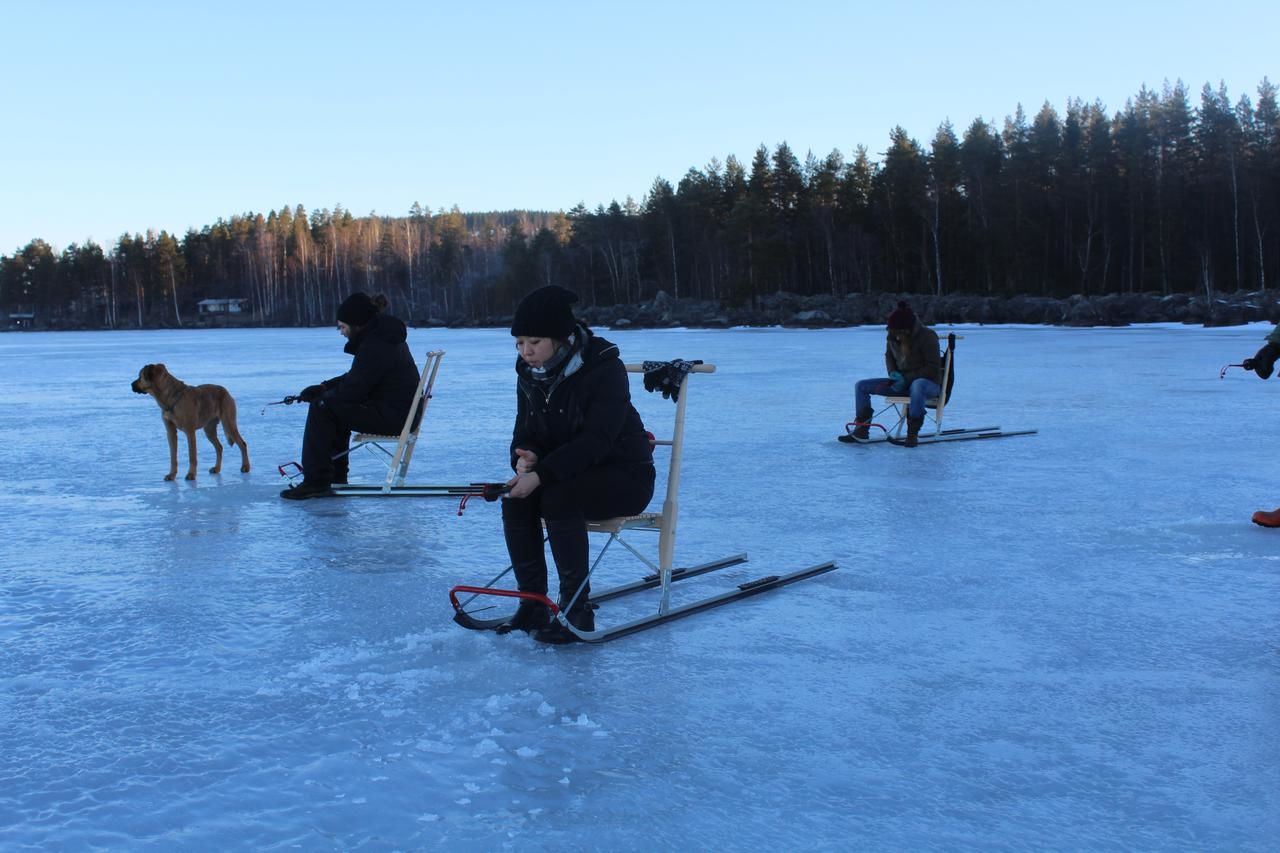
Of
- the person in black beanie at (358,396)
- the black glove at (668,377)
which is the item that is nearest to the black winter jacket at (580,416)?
the black glove at (668,377)

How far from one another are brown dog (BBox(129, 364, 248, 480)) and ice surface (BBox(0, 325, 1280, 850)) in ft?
2.17

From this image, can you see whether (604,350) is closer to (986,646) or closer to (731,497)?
(986,646)

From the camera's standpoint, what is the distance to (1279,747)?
9.40 feet

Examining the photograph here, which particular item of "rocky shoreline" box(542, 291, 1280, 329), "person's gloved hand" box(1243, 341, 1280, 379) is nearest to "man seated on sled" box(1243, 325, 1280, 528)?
"person's gloved hand" box(1243, 341, 1280, 379)

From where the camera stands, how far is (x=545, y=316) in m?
3.85

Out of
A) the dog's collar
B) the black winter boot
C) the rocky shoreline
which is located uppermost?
the rocky shoreline

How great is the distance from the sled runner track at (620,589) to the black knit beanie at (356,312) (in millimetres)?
3554

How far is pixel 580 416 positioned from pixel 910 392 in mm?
6368

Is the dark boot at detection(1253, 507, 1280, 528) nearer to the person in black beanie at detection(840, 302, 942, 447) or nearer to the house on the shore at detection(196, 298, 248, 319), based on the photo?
the person in black beanie at detection(840, 302, 942, 447)

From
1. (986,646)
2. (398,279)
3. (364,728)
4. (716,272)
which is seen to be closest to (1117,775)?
(986,646)

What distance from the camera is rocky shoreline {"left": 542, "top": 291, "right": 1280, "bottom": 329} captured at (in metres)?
45.0

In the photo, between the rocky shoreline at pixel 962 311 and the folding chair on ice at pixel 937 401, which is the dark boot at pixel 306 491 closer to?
the folding chair on ice at pixel 937 401

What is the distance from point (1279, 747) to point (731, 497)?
4.39m

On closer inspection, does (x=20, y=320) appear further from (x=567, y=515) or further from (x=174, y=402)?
(x=567, y=515)
